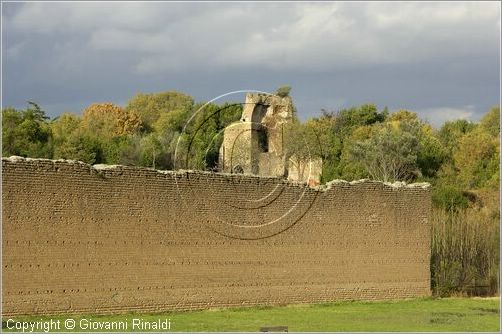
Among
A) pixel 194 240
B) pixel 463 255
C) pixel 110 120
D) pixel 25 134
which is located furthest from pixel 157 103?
pixel 194 240

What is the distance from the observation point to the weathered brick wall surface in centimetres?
2066

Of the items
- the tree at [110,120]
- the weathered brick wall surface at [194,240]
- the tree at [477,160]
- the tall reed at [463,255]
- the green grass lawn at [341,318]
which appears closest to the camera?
the weathered brick wall surface at [194,240]

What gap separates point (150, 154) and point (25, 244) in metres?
27.3

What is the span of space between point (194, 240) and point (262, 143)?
17.4 m

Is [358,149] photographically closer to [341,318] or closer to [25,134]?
[25,134]

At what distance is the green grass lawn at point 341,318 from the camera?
2077 cm

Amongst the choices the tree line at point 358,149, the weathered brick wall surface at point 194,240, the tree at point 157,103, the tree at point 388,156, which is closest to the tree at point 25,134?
the tree line at point 358,149

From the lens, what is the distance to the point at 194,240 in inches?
941

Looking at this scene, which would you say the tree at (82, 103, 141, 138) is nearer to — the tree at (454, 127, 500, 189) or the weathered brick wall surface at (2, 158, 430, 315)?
the tree at (454, 127, 500, 189)

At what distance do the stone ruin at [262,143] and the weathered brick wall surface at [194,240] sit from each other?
354 inches

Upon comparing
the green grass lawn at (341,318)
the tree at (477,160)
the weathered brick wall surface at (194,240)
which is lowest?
the green grass lawn at (341,318)

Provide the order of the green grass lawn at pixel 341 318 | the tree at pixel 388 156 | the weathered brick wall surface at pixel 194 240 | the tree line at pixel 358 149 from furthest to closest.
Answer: the tree at pixel 388 156 → the tree line at pixel 358 149 → the green grass lawn at pixel 341 318 → the weathered brick wall surface at pixel 194 240

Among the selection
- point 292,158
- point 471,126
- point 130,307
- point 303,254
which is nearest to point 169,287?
point 130,307

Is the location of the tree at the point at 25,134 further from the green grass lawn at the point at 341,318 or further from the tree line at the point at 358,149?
the green grass lawn at the point at 341,318
